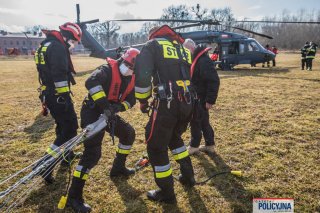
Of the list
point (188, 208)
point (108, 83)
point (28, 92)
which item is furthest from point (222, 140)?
point (28, 92)

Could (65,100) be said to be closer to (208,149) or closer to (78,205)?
(78,205)

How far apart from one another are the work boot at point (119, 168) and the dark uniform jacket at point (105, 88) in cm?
98

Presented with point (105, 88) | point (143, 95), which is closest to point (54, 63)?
point (105, 88)

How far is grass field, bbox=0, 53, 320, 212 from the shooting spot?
12.3 ft

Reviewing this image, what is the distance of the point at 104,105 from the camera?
3598 mm

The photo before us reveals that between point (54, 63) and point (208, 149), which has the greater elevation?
point (54, 63)

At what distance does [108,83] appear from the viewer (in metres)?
3.90

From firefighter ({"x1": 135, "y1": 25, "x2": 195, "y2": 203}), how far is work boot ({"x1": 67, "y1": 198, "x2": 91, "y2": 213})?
1080mm

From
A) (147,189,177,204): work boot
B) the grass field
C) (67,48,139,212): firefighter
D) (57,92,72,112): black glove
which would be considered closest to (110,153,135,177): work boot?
(67,48,139,212): firefighter

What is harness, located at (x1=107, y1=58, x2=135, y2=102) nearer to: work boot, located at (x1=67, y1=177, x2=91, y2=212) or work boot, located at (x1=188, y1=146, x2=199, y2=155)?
work boot, located at (x1=67, y1=177, x2=91, y2=212)

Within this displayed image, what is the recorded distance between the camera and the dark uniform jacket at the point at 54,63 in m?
3.97

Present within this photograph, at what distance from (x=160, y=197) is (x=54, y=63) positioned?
264 cm

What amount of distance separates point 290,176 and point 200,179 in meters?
1.57

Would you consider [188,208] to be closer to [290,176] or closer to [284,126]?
[290,176]
